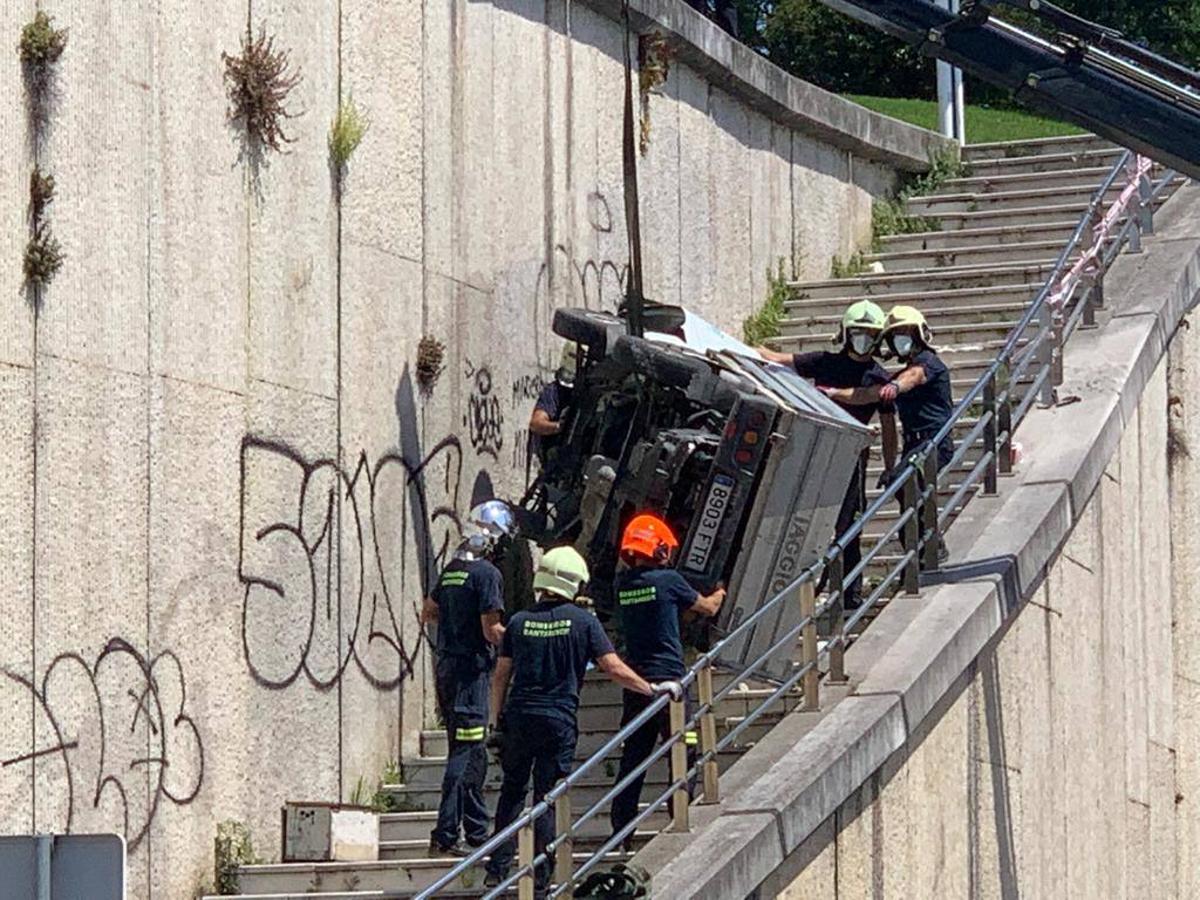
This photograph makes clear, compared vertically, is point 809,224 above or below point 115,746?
above

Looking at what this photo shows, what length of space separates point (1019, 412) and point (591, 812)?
6340 mm

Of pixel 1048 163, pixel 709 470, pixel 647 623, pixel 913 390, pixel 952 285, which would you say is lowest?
pixel 647 623

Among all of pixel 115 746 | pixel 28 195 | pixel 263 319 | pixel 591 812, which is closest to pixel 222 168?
pixel 263 319

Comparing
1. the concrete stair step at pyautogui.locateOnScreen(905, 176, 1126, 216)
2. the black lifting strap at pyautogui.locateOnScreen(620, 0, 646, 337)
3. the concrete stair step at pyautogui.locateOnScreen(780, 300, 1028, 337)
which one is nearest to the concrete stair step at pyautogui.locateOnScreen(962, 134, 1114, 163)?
the concrete stair step at pyautogui.locateOnScreen(905, 176, 1126, 216)

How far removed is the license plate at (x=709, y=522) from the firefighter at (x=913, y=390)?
1907 millimetres

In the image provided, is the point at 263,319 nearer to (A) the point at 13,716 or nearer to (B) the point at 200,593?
(B) the point at 200,593

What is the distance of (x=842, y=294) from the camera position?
70.6 feet

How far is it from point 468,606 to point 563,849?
98.0 inches

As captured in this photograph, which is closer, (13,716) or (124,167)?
(13,716)

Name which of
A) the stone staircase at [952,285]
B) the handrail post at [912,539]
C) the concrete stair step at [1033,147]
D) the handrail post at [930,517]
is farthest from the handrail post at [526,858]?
the concrete stair step at [1033,147]

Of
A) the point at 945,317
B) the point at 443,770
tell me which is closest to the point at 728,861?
the point at 443,770

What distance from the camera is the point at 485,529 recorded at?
1402cm

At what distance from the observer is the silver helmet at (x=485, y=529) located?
13.7 m

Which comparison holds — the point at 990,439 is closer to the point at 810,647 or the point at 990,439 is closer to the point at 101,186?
the point at 810,647
